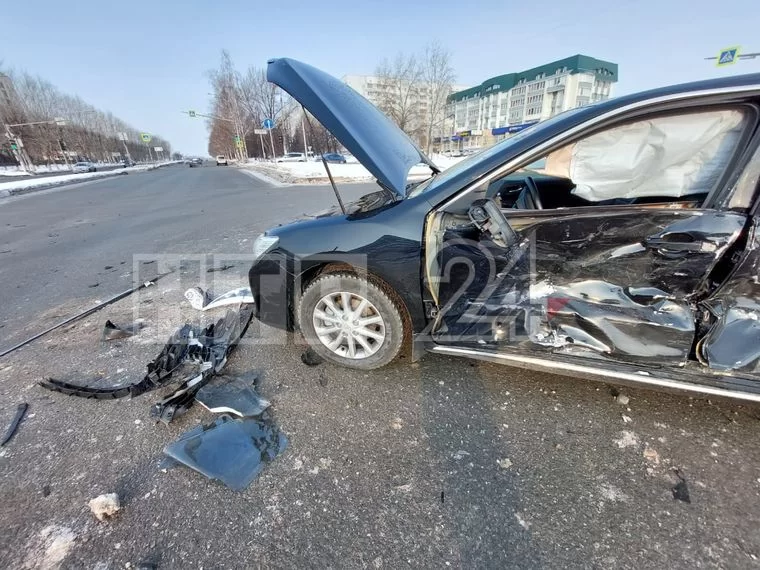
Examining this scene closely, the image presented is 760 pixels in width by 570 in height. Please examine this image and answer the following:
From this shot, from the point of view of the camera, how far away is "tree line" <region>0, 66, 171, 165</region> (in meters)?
41.7

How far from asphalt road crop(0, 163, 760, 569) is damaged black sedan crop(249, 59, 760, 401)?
1.12ft

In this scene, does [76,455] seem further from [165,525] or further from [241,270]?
[241,270]

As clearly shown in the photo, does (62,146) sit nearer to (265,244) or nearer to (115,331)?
(115,331)

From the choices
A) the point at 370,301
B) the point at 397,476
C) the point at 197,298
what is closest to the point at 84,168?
the point at 197,298

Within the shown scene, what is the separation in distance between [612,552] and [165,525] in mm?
1928

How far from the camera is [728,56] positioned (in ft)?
52.1

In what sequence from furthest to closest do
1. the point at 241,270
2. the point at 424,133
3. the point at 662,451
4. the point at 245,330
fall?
the point at 424,133, the point at 241,270, the point at 245,330, the point at 662,451

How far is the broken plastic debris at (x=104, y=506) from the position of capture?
1622 mm

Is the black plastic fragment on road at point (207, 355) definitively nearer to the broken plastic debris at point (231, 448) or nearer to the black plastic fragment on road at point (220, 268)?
the broken plastic debris at point (231, 448)

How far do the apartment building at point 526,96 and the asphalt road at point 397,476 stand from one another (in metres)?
60.6

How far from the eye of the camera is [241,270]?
4.95 metres

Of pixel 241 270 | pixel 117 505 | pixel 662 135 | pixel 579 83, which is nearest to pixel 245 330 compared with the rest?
pixel 117 505

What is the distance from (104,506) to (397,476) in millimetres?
1377

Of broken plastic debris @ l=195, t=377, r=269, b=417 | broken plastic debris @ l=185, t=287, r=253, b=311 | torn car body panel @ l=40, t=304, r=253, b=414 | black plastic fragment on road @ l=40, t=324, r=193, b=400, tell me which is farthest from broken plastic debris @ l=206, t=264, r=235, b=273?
broken plastic debris @ l=195, t=377, r=269, b=417
